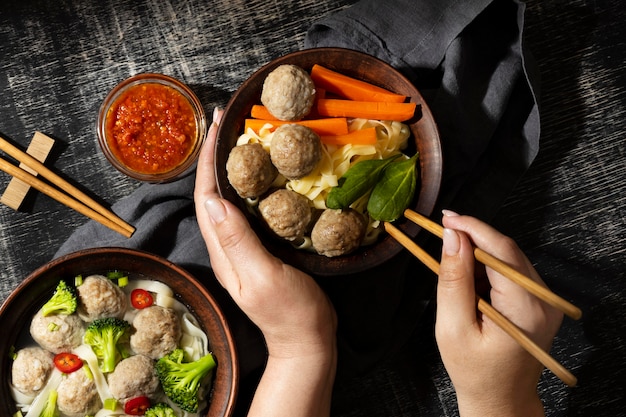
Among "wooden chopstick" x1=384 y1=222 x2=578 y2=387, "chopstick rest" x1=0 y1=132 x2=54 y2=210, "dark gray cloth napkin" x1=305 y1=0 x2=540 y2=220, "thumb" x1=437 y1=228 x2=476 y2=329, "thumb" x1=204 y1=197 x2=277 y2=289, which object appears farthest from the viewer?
"chopstick rest" x1=0 y1=132 x2=54 y2=210

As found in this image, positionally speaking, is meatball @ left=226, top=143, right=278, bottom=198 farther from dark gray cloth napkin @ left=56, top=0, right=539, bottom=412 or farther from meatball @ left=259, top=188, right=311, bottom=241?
dark gray cloth napkin @ left=56, top=0, right=539, bottom=412

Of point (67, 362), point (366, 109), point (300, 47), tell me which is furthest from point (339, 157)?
point (67, 362)

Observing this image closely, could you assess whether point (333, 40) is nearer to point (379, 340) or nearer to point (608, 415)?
point (379, 340)

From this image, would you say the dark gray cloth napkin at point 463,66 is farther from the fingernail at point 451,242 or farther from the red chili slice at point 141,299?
the red chili slice at point 141,299

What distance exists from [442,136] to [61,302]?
1.88 m

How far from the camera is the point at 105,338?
2783 millimetres

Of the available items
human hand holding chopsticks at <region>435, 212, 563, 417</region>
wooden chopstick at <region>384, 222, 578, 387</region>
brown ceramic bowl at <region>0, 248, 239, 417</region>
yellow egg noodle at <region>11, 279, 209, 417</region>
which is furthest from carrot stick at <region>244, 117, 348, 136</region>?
yellow egg noodle at <region>11, 279, 209, 417</region>

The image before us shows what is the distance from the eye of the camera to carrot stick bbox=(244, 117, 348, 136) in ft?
8.93

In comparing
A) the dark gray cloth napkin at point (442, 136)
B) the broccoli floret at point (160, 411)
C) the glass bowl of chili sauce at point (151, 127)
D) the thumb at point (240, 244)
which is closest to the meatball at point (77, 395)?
the broccoli floret at point (160, 411)

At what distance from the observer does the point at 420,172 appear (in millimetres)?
2773

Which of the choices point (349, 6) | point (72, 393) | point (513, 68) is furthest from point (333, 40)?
point (72, 393)

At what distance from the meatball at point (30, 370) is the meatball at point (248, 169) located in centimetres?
115

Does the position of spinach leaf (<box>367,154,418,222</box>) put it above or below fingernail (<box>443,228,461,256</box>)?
above

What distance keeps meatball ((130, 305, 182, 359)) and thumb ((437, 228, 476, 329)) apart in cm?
120
